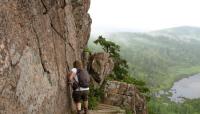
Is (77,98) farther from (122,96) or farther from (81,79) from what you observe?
(122,96)

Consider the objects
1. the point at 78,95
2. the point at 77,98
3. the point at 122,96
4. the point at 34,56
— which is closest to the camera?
the point at 34,56

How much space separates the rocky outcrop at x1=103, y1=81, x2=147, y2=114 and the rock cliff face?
55.7 ft

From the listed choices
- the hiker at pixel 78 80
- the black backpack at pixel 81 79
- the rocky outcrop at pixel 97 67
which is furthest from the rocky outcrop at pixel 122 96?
the black backpack at pixel 81 79

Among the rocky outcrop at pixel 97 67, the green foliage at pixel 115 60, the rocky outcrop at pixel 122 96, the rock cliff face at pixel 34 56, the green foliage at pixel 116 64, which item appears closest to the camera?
the rock cliff face at pixel 34 56

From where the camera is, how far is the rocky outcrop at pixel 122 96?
40.8m

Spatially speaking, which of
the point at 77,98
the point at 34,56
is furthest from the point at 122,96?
the point at 34,56

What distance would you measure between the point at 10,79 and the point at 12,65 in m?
0.62

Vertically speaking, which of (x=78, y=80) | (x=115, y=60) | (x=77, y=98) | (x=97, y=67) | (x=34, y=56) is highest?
(x=115, y=60)

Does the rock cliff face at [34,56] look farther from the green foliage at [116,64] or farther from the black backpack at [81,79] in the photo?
the green foliage at [116,64]

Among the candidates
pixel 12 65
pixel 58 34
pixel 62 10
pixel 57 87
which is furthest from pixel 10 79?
pixel 62 10

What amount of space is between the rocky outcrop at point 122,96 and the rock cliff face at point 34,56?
17.0 metres

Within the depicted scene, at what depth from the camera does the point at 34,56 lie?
1838 centimetres

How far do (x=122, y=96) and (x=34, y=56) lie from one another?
25.2 meters

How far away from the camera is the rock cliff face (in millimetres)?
16156
